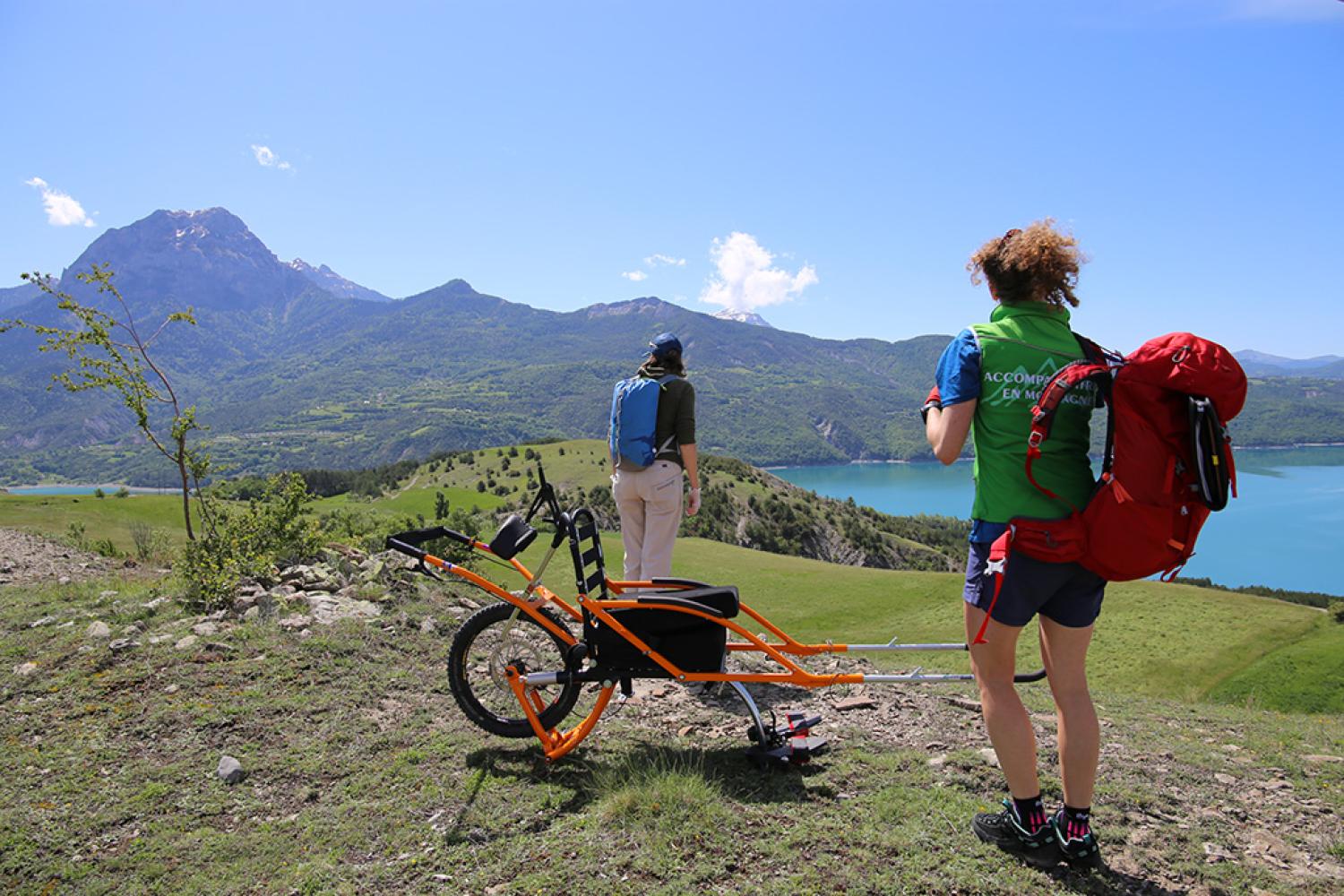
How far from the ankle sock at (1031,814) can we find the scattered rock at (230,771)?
11.5ft

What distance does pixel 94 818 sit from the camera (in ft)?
10.1

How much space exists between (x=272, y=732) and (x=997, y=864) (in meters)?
3.63

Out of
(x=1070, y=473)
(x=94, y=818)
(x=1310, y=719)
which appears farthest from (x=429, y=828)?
(x=1310, y=719)

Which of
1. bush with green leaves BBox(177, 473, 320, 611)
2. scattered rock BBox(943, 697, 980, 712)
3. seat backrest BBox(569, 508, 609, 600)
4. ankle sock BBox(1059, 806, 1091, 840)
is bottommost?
scattered rock BBox(943, 697, 980, 712)

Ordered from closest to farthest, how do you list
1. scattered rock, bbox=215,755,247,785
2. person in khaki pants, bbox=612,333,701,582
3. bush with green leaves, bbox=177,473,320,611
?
scattered rock, bbox=215,755,247,785 < person in khaki pants, bbox=612,333,701,582 < bush with green leaves, bbox=177,473,320,611

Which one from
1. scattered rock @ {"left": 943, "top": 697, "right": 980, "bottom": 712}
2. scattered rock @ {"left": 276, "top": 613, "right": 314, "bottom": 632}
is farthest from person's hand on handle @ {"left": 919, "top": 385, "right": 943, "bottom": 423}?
scattered rock @ {"left": 276, "top": 613, "right": 314, "bottom": 632}

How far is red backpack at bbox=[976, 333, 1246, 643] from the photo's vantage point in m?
2.21

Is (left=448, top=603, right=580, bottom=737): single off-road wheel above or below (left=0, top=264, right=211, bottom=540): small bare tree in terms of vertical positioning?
below

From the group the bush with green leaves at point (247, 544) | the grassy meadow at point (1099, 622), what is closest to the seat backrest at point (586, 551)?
the bush with green leaves at point (247, 544)

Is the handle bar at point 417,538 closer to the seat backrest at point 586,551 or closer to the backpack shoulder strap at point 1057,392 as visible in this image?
the seat backrest at point 586,551

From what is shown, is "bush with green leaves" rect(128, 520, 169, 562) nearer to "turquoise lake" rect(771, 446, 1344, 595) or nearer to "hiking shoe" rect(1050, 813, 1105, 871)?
"hiking shoe" rect(1050, 813, 1105, 871)

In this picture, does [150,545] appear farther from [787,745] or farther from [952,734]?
[952,734]

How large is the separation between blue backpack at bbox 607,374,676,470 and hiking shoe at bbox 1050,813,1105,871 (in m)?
2.85

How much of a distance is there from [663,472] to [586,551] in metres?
0.97
